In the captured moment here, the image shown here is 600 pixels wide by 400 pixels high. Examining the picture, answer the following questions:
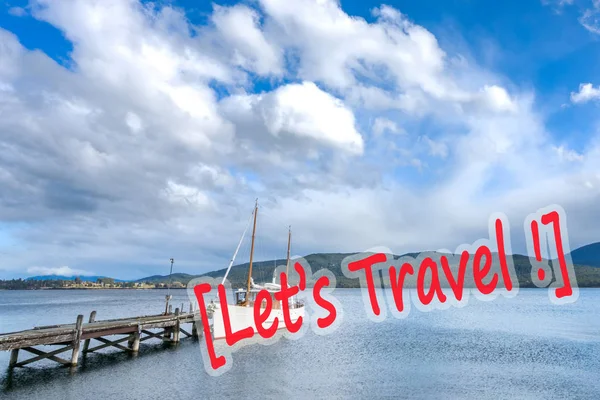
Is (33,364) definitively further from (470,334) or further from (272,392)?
(470,334)

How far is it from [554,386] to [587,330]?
4937 centimetres

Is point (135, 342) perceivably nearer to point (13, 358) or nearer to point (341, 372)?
point (13, 358)

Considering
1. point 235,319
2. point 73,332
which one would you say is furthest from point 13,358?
point 235,319

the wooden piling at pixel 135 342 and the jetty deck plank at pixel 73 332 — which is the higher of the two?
the jetty deck plank at pixel 73 332

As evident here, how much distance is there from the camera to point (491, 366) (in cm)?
4122

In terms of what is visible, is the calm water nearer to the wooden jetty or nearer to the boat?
the wooden jetty

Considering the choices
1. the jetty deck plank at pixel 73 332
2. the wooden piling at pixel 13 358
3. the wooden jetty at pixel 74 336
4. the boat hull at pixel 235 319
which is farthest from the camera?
the boat hull at pixel 235 319

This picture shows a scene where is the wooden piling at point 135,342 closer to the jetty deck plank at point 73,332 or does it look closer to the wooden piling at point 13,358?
the jetty deck plank at point 73,332

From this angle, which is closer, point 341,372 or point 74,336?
point 74,336

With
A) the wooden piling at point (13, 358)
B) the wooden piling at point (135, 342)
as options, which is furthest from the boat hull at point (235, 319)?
the wooden piling at point (13, 358)

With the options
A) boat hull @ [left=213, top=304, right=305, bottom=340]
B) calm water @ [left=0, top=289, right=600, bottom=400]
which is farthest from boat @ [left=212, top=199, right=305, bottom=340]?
calm water @ [left=0, top=289, right=600, bottom=400]

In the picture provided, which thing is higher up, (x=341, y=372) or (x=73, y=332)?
(x=73, y=332)

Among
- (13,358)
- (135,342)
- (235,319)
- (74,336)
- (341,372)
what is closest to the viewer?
(13,358)

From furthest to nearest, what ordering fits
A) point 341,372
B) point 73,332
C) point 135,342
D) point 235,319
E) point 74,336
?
point 235,319 → point 135,342 → point 341,372 → point 73,332 → point 74,336
